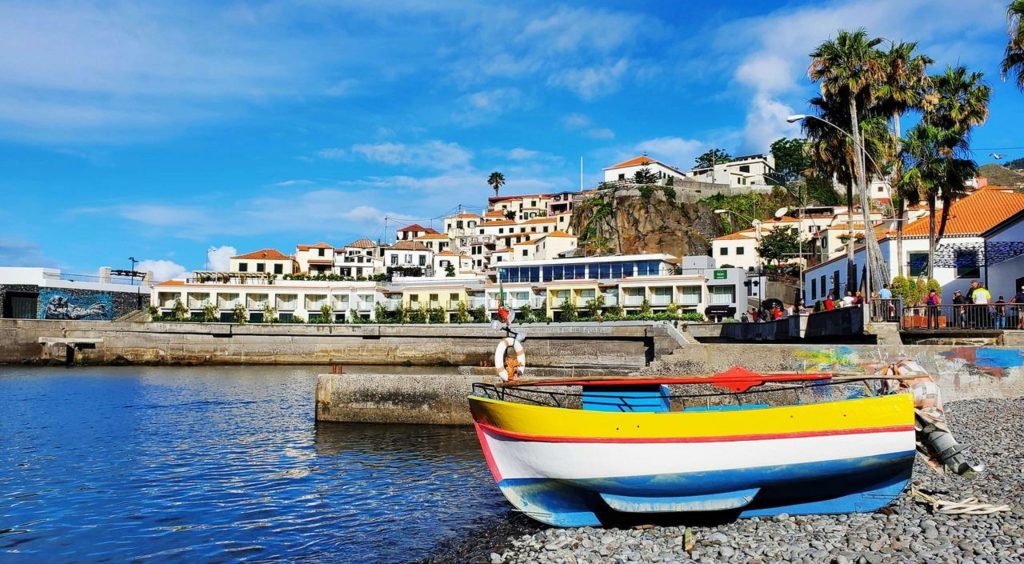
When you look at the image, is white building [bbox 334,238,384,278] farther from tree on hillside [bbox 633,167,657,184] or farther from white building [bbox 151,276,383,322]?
tree on hillside [bbox 633,167,657,184]

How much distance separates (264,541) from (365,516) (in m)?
2.07

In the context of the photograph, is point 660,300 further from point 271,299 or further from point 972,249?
point 271,299

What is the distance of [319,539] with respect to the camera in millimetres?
11953

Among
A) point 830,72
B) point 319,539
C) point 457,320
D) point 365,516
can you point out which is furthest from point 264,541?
point 457,320

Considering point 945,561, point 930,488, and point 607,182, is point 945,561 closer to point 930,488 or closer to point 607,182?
point 930,488

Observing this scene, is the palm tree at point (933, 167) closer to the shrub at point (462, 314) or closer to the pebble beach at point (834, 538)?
the pebble beach at point (834, 538)

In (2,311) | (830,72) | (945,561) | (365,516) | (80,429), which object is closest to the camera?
(945,561)

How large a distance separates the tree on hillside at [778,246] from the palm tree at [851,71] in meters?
47.2

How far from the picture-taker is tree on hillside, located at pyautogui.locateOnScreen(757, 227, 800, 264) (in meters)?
79.5

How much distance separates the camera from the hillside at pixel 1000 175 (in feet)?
346

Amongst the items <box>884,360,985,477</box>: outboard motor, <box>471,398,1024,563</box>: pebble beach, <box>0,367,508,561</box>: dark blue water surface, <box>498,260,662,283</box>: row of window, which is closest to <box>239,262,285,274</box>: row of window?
<box>498,260,662,283</box>: row of window

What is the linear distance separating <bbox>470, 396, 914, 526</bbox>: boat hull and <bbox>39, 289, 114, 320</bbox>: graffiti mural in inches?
3164

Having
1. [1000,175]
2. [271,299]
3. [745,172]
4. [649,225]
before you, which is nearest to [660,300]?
[649,225]

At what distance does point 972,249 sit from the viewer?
116ft
